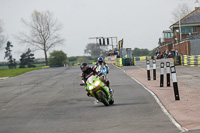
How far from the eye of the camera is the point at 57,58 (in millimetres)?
103562

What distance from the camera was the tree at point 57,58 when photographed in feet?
338

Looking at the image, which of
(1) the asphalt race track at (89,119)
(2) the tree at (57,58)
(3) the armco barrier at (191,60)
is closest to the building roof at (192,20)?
(2) the tree at (57,58)

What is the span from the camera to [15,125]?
10.2 metres

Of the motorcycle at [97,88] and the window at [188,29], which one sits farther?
the window at [188,29]

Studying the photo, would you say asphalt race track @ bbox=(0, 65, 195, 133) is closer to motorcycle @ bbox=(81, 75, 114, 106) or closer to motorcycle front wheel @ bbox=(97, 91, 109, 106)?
motorcycle front wheel @ bbox=(97, 91, 109, 106)

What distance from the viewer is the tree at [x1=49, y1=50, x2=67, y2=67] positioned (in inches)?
4055

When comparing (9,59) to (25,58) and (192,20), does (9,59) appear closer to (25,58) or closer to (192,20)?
(25,58)

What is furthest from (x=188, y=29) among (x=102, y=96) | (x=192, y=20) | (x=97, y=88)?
(x=97, y=88)

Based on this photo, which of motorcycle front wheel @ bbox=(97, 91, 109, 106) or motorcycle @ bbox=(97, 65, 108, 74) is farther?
motorcycle @ bbox=(97, 65, 108, 74)

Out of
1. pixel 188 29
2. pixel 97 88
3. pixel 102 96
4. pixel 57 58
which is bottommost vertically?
pixel 102 96

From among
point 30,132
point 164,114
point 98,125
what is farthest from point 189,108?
point 30,132

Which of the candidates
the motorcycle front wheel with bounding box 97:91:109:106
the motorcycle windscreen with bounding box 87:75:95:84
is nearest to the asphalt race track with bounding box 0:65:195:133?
the motorcycle front wheel with bounding box 97:91:109:106

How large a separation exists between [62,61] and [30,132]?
311 ft

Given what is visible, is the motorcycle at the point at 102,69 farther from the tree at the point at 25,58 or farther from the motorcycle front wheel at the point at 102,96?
the tree at the point at 25,58
